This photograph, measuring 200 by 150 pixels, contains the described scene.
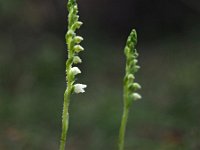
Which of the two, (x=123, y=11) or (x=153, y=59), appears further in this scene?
(x=123, y=11)

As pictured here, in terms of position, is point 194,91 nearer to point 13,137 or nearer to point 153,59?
point 13,137

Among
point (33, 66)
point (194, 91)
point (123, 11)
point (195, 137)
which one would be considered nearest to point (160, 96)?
point (194, 91)

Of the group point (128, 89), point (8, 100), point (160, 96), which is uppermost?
point (160, 96)

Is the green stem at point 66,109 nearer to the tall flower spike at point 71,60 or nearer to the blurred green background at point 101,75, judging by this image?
the tall flower spike at point 71,60

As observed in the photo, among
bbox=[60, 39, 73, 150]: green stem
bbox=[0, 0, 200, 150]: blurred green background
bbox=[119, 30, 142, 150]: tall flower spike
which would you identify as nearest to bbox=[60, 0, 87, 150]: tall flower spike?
bbox=[60, 39, 73, 150]: green stem

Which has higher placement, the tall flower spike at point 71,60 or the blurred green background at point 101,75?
the blurred green background at point 101,75

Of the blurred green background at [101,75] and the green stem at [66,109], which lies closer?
the green stem at [66,109]

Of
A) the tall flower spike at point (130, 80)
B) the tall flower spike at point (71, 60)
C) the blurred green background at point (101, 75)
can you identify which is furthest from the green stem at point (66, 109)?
the blurred green background at point (101, 75)

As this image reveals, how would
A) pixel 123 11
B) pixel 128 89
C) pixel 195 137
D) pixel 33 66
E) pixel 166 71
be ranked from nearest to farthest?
pixel 128 89 < pixel 195 137 < pixel 33 66 < pixel 166 71 < pixel 123 11

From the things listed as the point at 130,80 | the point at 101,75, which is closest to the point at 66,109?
the point at 130,80

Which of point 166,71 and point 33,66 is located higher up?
point 166,71
